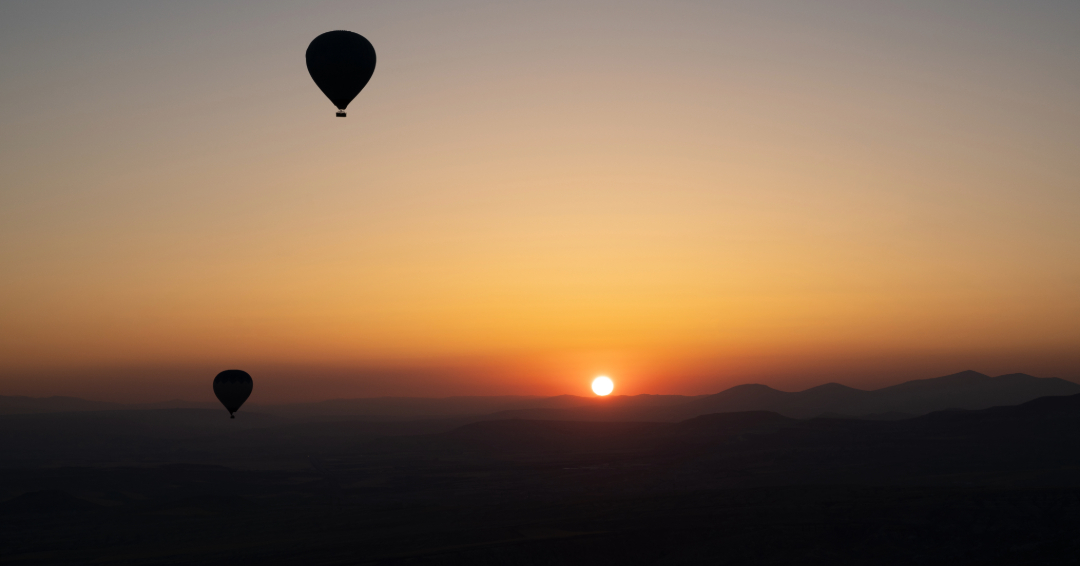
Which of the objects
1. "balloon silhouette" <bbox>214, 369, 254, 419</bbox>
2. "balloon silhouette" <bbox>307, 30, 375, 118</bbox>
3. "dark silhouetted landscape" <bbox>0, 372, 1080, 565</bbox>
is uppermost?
"balloon silhouette" <bbox>307, 30, 375, 118</bbox>

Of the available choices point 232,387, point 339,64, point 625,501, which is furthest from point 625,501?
point 339,64

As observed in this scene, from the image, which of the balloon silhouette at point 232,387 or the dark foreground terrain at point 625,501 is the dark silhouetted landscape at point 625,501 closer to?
the dark foreground terrain at point 625,501

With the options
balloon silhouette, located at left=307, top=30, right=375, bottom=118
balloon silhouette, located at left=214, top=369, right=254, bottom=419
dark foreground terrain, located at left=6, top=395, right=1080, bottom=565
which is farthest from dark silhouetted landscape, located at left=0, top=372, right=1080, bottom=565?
balloon silhouette, located at left=307, top=30, right=375, bottom=118

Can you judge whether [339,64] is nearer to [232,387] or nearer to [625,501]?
[232,387]

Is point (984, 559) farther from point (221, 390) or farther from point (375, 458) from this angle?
point (375, 458)

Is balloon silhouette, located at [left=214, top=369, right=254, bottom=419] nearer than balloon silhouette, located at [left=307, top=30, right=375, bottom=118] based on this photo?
No

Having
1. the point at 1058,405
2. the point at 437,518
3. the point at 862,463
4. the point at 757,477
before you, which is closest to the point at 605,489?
the point at 757,477

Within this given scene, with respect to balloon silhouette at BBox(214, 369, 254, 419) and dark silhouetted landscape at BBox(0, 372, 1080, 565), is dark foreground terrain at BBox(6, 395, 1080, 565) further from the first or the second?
balloon silhouette at BBox(214, 369, 254, 419)
